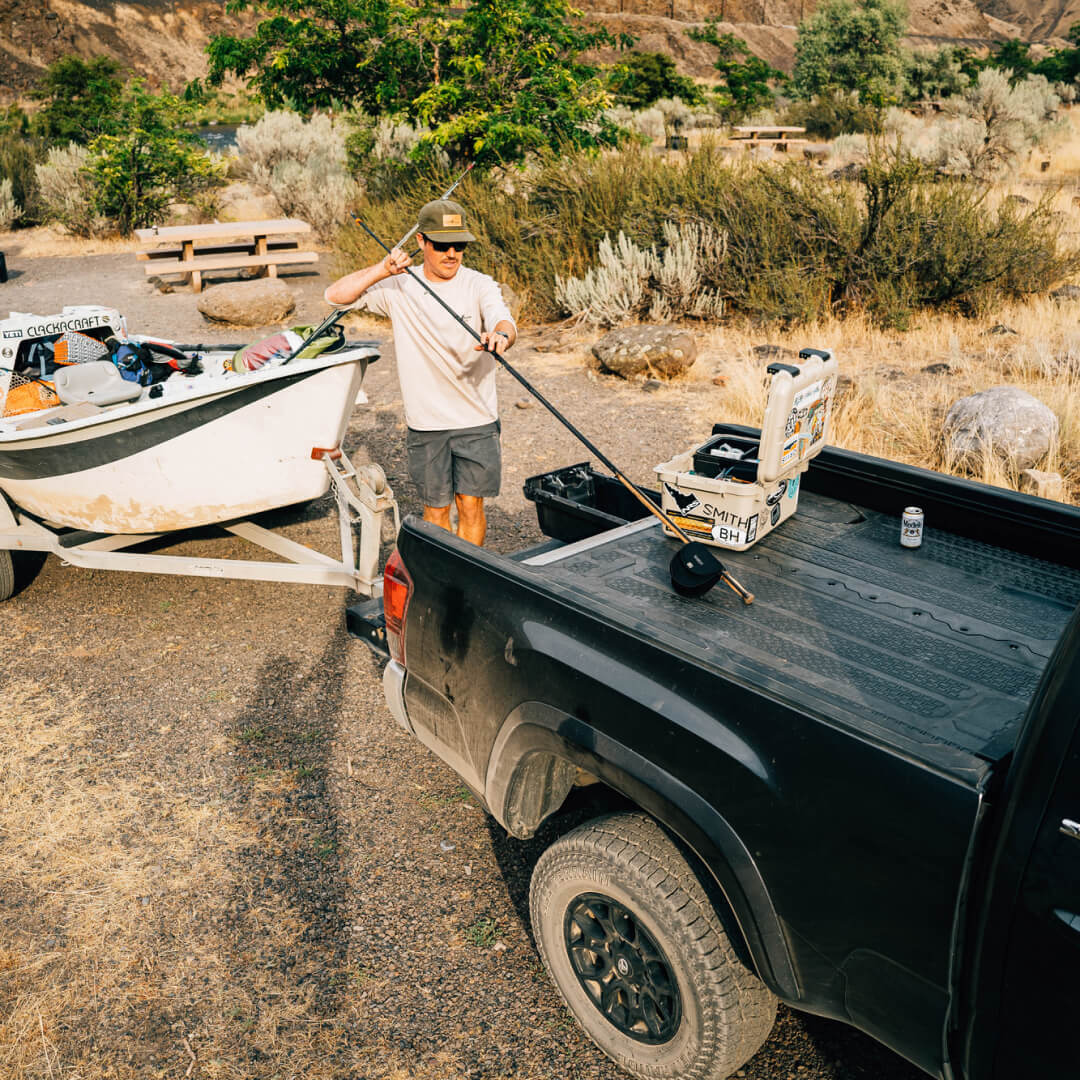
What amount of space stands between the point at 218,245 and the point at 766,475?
14496 millimetres

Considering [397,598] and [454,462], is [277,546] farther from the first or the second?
[397,598]

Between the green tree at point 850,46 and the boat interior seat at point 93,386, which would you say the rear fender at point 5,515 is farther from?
the green tree at point 850,46

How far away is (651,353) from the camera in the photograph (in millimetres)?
9328

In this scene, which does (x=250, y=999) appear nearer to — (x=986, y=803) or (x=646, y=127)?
(x=986, y=803)

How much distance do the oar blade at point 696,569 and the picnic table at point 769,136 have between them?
80.4 feet

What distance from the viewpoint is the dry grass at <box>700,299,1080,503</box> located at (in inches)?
271

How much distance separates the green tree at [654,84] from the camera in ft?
119

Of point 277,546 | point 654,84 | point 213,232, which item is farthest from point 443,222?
point 654,84

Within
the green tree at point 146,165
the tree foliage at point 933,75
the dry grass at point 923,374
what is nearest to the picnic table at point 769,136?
the tree foliage at point 933,75

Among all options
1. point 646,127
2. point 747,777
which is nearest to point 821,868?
point 747,777

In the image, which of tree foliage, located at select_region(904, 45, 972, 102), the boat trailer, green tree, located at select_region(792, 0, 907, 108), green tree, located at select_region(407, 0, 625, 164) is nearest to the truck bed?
the boat trailer

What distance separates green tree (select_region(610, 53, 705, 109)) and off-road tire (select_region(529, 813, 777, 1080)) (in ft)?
Answer: 122

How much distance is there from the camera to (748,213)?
431 inches

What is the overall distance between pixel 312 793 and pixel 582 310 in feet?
27.4
